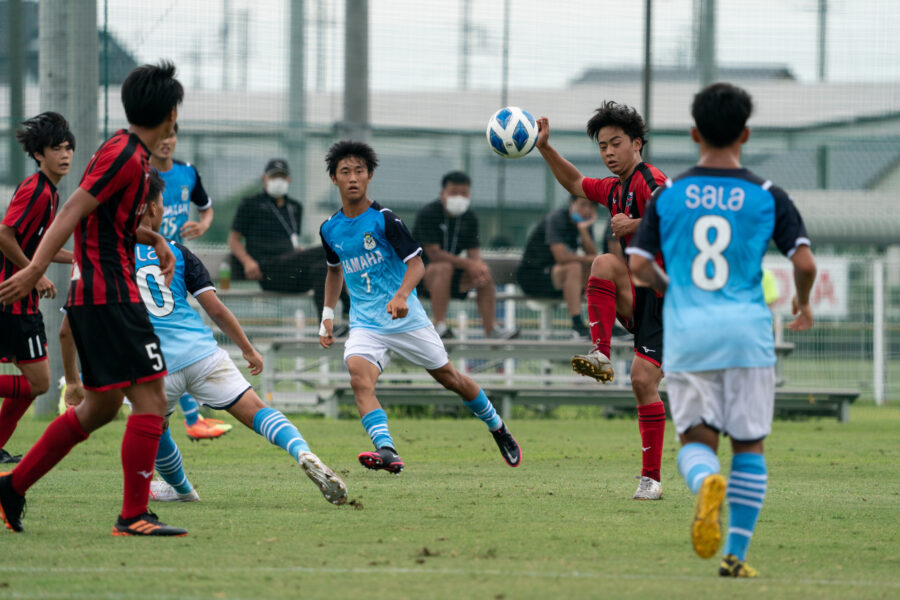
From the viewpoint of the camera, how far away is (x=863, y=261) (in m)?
17.2

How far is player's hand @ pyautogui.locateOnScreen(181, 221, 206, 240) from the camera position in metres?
10.4

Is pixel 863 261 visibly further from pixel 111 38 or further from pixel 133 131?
pixel 133 131

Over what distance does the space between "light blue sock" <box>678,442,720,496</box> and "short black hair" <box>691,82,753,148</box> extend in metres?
1.16

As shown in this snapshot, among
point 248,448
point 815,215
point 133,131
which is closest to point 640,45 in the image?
point 815,215

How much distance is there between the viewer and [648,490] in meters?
Answer: 6.57

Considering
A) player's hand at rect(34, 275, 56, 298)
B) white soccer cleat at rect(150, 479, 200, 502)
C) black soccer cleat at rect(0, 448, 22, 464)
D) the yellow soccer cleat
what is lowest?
black soccer cleat at rect(0, 448, 22, 464)

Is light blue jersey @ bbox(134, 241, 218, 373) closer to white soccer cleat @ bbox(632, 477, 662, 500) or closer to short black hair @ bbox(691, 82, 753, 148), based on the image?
white soccer cleat @ bbox(632, 477, 662, 500)

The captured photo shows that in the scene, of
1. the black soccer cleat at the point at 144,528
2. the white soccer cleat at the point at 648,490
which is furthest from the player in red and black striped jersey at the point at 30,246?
the white soccer cleat at the point at 648,490

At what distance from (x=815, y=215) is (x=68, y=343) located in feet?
46.0

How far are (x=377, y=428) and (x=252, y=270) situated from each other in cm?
668

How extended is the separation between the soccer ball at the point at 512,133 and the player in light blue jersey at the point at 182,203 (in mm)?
3267

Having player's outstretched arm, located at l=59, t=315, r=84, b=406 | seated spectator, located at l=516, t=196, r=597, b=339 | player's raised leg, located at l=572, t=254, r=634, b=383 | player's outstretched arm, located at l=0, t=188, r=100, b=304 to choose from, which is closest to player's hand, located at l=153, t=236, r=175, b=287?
player's outstretched arm, located at l=0, t=188, r=100, b=304

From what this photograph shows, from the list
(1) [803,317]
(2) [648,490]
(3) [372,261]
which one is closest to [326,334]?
(3) [372,261]

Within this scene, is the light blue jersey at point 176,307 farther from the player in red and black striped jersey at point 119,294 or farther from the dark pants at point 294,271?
the dark pants at point 294,271
